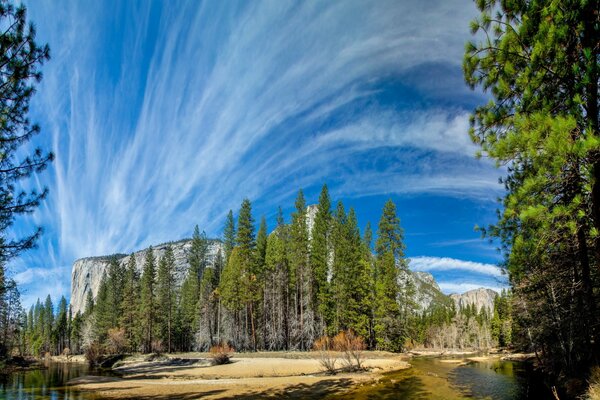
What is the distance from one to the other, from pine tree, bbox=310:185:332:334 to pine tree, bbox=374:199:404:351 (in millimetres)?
6023

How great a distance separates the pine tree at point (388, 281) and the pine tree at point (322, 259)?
237 inches

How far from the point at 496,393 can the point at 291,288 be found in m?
30.4

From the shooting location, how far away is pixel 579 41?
6.21m

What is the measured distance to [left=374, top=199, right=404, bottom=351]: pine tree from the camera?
126ft

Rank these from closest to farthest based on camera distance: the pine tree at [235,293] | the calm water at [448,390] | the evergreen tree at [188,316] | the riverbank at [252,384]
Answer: the calm water at [448,390]
the riverbank at [252,384]
the pine tree at [235,293]
the evergreen tree at [188,316]

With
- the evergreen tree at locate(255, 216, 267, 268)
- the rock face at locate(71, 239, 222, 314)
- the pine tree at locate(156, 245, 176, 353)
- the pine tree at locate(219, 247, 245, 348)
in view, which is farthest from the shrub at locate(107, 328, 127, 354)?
the rock face at locate(71, 239, 222, 314)

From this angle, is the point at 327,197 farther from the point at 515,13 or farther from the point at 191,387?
the point at 515,13

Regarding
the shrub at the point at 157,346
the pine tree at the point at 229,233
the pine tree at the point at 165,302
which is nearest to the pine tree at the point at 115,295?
the pine tree at the point at 165,302

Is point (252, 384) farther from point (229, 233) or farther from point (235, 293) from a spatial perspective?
point (229, 233)

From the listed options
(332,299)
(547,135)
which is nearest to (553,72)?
(547,135)

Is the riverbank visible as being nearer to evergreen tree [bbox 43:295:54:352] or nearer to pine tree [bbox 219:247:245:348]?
pine tree [bbox 219:247:245:348]

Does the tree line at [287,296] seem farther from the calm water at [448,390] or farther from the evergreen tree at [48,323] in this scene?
the evergreen tree at [48,323]

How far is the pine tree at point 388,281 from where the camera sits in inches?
1517

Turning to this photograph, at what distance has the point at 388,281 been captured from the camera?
131 feet
